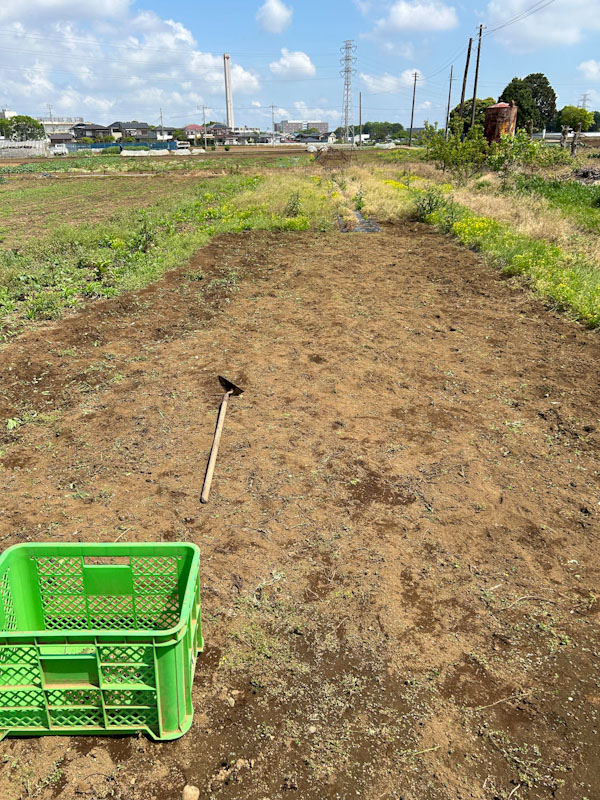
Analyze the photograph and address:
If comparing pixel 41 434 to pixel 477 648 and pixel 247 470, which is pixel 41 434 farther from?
pixel 477 648

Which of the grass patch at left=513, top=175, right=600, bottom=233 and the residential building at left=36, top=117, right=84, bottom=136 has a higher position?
the residential building at left=36, top=117, right=84, bottom=136

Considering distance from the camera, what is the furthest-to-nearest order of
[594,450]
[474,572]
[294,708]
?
[594,450]
[474,572]
[294,708]

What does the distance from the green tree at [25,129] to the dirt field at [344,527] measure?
116701 millimetres

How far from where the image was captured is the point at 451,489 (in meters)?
4.01

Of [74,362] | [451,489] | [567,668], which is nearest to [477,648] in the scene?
[567,668]

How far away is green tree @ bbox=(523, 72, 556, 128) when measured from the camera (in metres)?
69.2

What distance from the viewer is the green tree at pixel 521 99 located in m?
51.4

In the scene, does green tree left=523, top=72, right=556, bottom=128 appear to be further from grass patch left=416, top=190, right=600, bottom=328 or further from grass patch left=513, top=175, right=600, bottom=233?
grass patch left=416, top=190, right=600, bottom=328

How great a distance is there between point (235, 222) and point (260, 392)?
10.4 m

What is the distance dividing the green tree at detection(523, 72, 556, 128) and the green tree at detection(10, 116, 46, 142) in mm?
86302

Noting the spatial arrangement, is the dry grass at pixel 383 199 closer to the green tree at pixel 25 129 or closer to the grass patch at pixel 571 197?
the grass patch at pixel 571 197

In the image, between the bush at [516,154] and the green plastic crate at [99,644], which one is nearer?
the green plastic crate at [99,644]

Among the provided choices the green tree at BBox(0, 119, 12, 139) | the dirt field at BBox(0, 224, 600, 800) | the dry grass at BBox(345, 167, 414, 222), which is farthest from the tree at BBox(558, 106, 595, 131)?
the green tree at BBox(0, 119, 12, 139)

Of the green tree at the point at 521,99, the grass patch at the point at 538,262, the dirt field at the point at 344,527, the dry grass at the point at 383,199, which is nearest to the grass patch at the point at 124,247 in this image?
the dirt field at the point at 344,527
